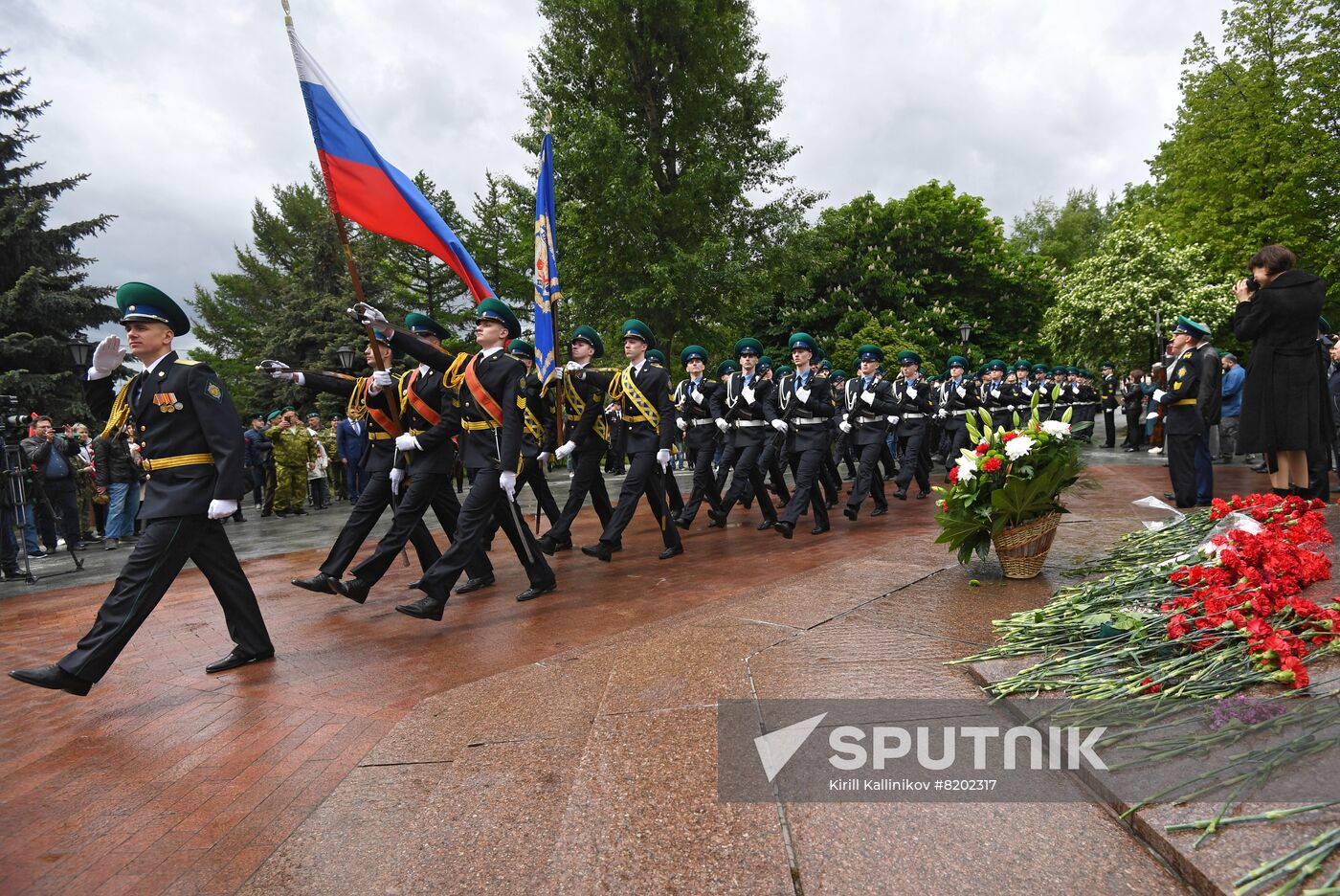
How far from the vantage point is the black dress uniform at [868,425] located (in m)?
9.45

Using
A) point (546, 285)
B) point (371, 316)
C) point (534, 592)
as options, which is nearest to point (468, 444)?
point (371, 316)

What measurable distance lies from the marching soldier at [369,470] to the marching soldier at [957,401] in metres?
10.2

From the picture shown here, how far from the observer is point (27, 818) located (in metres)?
2.89

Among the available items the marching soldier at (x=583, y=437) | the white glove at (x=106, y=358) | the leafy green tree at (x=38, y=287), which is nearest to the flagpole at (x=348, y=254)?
the white glove at (x=106, y=358)

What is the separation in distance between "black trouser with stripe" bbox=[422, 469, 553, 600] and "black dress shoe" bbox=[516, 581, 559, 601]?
0.01 m

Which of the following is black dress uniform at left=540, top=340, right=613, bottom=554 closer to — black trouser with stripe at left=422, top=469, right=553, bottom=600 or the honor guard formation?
the honor guard formation

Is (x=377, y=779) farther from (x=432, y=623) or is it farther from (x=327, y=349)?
(x=327, y=349)

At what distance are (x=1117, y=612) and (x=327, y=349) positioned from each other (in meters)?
28.6

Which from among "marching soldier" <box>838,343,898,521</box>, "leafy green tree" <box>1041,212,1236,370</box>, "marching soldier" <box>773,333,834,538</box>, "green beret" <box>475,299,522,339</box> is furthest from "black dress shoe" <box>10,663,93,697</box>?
"leafy green tree" <box>1041,212,1236,370</box>

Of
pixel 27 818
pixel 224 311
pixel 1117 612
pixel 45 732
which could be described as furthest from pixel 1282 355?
pixel 224 311

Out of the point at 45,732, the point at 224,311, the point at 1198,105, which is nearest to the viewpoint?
the point at 45,732

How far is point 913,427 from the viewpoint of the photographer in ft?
37.0

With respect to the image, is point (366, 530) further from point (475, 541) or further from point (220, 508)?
point (220, 508)

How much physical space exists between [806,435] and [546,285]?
130 inches
